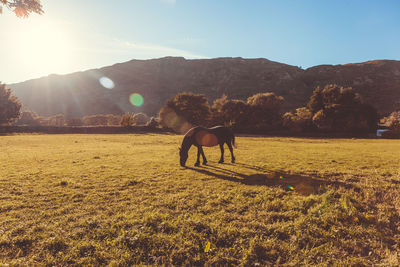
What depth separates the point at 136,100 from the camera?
189000 millimetres

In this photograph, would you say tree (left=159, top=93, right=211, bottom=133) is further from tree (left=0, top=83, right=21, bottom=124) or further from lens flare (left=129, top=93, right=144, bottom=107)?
lens flare (left=129, top=93, right=144, bottom=107)

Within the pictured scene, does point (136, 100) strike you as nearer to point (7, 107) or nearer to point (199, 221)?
point (7, 107)

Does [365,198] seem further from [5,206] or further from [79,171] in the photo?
[79,171]

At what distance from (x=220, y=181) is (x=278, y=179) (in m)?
2.92

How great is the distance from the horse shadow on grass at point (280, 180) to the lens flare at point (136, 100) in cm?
18741

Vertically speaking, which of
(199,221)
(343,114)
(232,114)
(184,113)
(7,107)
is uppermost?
(7,107)

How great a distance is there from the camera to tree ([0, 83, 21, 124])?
51197mm

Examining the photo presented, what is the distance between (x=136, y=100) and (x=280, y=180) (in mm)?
197037

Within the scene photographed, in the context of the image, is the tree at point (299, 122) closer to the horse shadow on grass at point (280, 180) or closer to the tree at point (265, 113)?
the tree at point (265, 113)

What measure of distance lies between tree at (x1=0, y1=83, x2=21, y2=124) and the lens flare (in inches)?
5156

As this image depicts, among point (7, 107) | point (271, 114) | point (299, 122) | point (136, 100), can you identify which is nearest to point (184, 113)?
point (271, 114)

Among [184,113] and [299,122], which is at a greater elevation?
[184,113]

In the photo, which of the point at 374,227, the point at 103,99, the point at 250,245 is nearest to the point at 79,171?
the point at 250,245

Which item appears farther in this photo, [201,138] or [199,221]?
[201,138]
